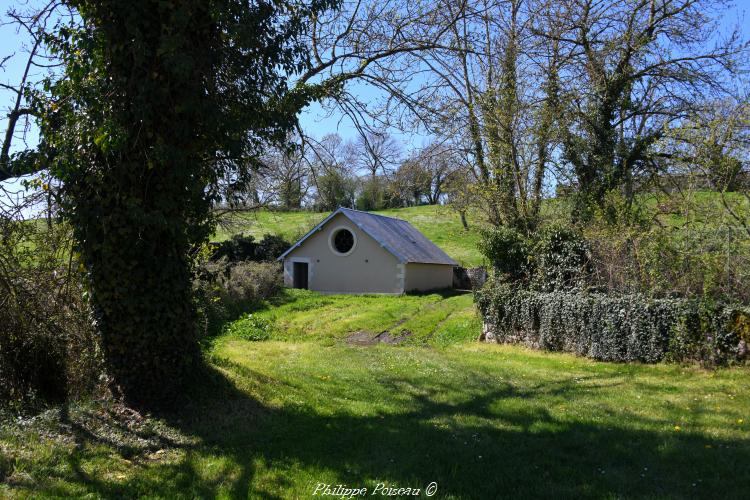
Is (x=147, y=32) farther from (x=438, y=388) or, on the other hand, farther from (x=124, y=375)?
(x=438, y=388)

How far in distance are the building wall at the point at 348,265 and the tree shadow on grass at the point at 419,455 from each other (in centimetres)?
2139

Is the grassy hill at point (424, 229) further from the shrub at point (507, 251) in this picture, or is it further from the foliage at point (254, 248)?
the shrub at point (507, 251)

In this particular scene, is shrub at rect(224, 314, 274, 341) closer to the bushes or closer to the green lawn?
the bushes

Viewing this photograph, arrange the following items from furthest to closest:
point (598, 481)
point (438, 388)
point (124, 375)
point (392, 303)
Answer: point (392, 303) < point (438, 388) < point (124, 375) < point (598, 481)

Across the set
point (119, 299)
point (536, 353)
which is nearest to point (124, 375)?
point (119, 299)

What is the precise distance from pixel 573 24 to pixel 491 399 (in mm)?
14001

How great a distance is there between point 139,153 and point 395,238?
82.5ft

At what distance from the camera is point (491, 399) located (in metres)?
8.15

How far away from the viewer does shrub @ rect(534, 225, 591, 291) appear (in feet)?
45.9

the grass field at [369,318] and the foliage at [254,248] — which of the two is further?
the foliage at [254,248]

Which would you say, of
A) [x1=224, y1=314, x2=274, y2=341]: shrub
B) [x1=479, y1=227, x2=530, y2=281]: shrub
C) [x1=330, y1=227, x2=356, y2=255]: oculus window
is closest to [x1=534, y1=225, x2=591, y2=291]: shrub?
[x1=479, y1=227, x2=530, y2=281]: shrub

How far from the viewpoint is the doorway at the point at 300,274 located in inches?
1238

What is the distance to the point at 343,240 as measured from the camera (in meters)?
30.7

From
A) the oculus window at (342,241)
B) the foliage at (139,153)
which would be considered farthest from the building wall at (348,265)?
the foliage at (139,153)
